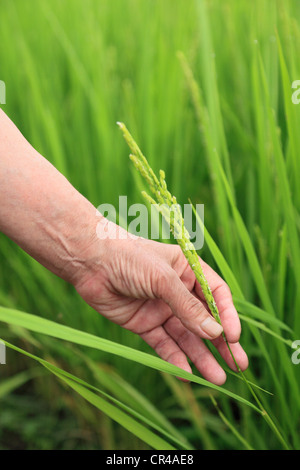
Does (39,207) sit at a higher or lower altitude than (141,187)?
lower

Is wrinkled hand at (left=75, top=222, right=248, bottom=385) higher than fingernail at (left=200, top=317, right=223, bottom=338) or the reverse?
higher

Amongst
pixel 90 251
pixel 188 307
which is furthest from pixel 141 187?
pixel 188 307

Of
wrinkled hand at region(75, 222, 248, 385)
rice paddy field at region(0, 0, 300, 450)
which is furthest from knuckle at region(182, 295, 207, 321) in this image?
rice paddy field at region(0, 0, 300, 450)

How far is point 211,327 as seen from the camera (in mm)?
612

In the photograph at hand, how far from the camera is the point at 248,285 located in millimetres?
893

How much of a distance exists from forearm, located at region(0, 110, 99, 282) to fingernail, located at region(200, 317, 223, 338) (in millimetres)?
237

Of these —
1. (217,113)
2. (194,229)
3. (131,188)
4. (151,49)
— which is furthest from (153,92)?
(194,229)

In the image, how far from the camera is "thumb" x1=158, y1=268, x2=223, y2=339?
0.62 m

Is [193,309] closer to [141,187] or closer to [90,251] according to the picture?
[90,251]

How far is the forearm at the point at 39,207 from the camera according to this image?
27.7 inches

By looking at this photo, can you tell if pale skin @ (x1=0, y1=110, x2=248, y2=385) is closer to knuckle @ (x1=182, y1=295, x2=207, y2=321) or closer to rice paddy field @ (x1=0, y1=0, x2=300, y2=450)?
knuckle @ (x1=182, y1=295, x2=207, y2=321)

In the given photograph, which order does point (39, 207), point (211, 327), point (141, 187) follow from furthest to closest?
point (141, 187)
point (39, 207)
point (211, 327)

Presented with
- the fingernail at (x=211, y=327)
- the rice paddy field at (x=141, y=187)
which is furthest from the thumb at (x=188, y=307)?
the rice paddy field at (x=141, y=187)

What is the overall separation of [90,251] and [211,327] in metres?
0.25
